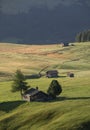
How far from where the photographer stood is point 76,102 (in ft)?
346

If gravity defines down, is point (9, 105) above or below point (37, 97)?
below

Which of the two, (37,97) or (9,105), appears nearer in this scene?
(9,105)

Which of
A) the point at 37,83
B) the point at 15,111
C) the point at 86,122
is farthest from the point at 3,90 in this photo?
the point at 86,122

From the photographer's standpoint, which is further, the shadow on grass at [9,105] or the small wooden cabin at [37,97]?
the small wooden cabin at [37,97]

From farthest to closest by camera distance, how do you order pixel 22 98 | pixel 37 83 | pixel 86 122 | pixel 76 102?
pixel 37 83 < pixel 22 98 < pixel 76 102 < pixel 86 122

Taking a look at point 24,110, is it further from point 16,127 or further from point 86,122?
point 86,122

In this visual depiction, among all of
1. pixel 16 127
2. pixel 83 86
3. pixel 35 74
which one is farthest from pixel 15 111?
pixel 35 74

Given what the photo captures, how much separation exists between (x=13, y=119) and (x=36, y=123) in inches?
273

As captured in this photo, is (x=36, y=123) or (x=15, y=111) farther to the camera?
(x=15, y=111)

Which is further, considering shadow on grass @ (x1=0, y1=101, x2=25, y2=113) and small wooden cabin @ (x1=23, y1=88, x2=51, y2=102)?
small wooden cabin @ (x1=23, y1=88, x2=51, y2=102)

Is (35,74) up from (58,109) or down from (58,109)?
up

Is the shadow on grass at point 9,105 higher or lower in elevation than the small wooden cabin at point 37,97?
lower

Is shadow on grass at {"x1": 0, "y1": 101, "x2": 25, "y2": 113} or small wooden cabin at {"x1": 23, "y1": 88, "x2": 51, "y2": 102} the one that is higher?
small wooden cabin at {"x1": 23, "y1": 88, "x2": 51, "y2": 102}

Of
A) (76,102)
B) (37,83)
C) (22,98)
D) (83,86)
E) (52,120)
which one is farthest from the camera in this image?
(37,83)
